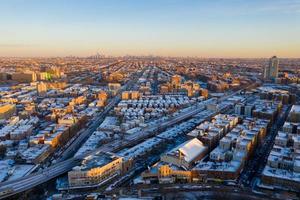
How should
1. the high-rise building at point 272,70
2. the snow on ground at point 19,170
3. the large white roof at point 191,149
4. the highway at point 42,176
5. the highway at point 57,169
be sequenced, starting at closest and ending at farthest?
1. the highway at point 42,176
2. the highway at point 57,169
3. the snow on ground at point 19,170
4. the large white roof at point 191,149
5. the high-rise building at point 272,70

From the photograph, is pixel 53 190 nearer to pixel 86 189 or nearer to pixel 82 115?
pixel 86 189

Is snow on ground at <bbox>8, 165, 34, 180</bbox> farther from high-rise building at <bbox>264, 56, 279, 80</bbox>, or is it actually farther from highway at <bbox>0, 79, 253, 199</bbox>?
high-rise building at <bbox>264, 56, 279, 80</bbox>

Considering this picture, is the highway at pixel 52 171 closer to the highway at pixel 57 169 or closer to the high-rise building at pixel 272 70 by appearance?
the highway at pixel 57 169

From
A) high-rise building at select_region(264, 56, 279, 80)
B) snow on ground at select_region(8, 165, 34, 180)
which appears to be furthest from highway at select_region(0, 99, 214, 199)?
high-rise building at select_region(264, 56, 279, 80)

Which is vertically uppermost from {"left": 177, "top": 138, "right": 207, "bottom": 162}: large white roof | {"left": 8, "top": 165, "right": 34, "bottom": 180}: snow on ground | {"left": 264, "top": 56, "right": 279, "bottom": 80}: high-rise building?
{"left": 264, "top": 56, "right": 279, "bottom": 80}: high-rise building

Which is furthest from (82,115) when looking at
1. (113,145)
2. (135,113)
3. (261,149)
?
(261,149)

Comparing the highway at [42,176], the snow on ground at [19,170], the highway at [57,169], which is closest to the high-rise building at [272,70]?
the highway at [57,169]

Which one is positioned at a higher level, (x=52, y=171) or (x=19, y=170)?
(x=52, y=171)

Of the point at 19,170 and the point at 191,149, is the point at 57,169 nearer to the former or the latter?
the point at 19,170

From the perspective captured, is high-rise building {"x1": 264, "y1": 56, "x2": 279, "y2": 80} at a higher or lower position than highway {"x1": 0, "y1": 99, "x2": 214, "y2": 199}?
higher

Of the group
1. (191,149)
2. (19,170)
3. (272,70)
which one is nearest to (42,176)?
(19,170)

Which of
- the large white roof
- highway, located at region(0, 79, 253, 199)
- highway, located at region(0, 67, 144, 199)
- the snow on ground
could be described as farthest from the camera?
the large white roof
